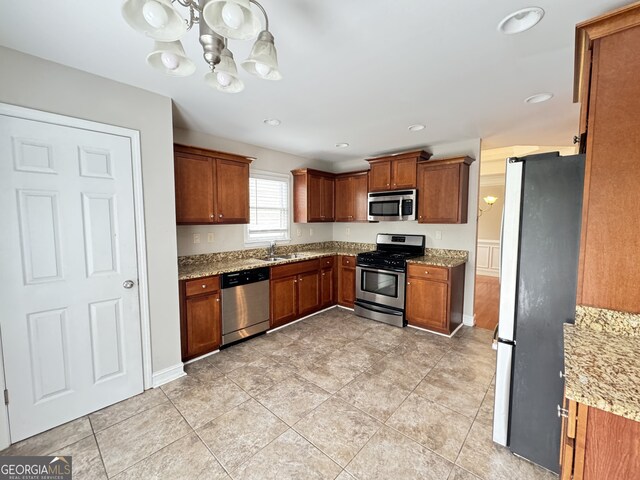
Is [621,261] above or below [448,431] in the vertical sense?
above

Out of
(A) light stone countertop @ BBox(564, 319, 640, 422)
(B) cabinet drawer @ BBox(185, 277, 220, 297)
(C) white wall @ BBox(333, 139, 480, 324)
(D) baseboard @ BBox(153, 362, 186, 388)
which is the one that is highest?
(C) white wall @ BBox(333, 139, 480, 324)

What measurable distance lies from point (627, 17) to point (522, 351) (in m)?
1.71

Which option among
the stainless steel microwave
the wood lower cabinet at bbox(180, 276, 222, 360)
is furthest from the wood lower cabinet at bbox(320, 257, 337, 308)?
the wood lower cabinet at bbox(180, 276, 222, 360)

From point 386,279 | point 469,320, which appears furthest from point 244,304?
point 469,320

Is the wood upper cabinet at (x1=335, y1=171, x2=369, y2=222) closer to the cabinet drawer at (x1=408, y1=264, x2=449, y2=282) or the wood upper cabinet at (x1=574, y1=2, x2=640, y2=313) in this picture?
the cabinet drawer at (x1=408, y1=264, x2=449, y2=282)

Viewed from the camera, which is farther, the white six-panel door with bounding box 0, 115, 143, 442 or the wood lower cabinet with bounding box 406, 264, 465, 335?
the wood lower cabinet with bounding box 406, 264, 465, 335

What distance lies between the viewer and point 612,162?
1.26 metres

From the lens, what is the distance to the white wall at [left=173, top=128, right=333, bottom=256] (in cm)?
326

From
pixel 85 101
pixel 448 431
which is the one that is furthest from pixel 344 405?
pixel 85 101

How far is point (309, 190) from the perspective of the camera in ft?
14.4

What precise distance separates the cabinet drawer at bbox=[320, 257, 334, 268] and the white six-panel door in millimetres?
2523

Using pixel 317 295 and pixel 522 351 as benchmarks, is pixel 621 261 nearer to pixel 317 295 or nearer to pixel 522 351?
pixel 522 351

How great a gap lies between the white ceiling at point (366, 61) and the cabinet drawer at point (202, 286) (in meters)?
1.69

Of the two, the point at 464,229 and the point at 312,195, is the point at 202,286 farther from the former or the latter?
the point at 464,229
